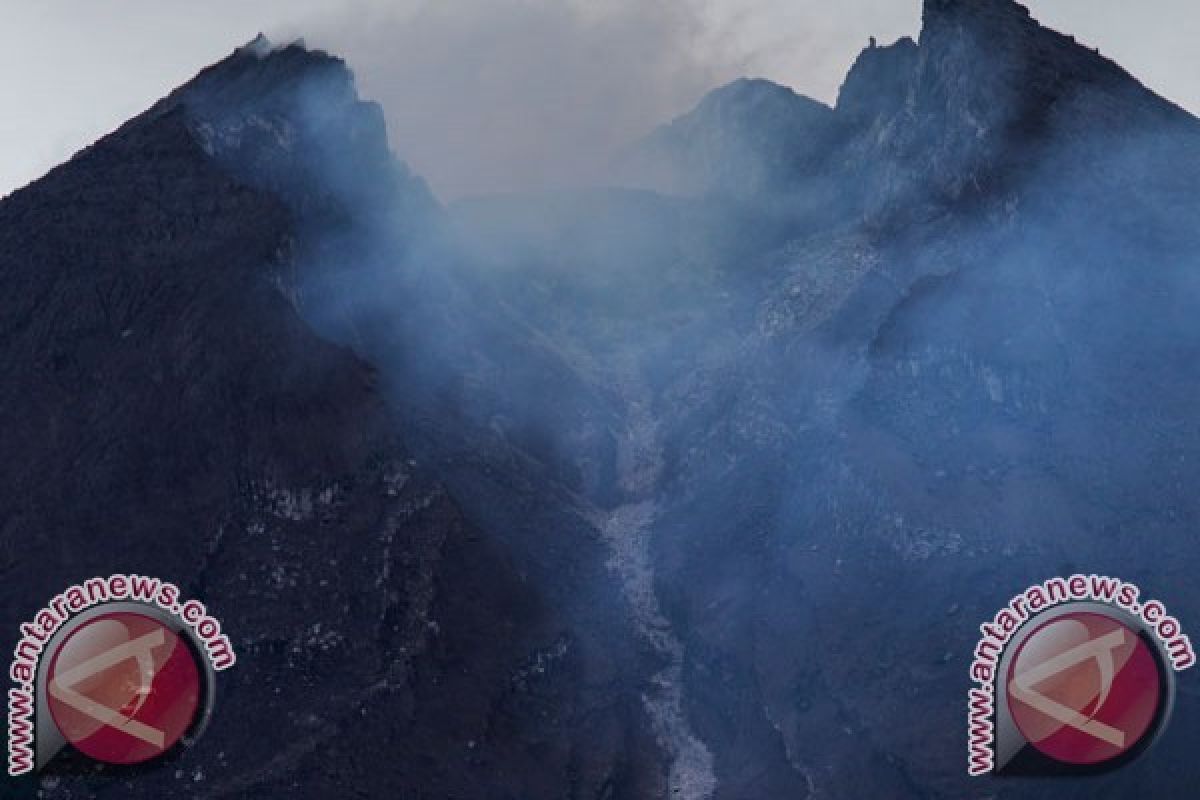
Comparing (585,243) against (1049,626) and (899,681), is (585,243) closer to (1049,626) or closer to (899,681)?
(899,681)

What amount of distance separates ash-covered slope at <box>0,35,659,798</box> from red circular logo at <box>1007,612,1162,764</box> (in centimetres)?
3078

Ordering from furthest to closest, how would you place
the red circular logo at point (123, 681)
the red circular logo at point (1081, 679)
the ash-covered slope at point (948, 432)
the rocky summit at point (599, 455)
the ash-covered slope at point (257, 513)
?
the ash-covered slope at point (948, 432)
the rocky summit at point (599, 455)
the ash-covered slope at point (257, 513)
the red circular logo at point (1081, 679)
the red circular logo at point (123, 681)

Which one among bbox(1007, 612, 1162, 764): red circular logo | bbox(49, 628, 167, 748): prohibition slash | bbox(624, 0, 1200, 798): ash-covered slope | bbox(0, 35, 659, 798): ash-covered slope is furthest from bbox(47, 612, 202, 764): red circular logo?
bbox(1007, 612, 1162, 764): red circular logo

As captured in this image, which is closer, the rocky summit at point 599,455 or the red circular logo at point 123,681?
the red circular logo at point 123,681

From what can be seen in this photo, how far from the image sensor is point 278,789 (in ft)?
269

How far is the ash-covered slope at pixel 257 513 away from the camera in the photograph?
86875 millimetres

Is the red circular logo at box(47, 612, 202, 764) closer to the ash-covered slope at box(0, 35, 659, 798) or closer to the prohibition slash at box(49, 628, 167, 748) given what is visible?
the prohibition slash at box(49, 628, 167, 748)

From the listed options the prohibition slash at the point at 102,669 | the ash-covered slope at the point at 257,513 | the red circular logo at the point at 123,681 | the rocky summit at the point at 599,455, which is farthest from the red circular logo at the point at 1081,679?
the prohibition slash at the point at 102,669

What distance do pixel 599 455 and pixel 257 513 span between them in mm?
41663

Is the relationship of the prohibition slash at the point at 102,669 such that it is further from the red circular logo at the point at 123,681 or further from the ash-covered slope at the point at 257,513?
the ash-covered slope at the point at 257,513

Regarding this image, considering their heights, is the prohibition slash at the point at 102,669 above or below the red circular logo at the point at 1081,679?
below

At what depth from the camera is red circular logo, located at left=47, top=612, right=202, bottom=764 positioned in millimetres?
65688

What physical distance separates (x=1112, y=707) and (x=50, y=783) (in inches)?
2263

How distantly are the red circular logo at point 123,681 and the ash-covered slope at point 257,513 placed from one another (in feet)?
32.5
